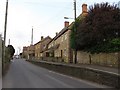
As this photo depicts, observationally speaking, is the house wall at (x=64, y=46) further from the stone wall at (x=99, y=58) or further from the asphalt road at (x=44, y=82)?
the asphalt road at (x=44, y=82)

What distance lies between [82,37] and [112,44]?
6881mm

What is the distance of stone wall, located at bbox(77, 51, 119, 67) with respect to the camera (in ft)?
106

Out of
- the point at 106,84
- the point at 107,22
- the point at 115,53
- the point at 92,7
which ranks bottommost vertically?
the point at 106,84

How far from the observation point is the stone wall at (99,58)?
1270 inches

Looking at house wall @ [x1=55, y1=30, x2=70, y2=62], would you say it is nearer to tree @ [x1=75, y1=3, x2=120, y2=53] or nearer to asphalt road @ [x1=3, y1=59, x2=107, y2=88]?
tree @ [x1=75, y1=3, x2=120, y2=53]

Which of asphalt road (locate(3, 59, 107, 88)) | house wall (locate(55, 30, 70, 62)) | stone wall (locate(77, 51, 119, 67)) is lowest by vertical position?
asphalt road (locate(3, 59, 107, 88))

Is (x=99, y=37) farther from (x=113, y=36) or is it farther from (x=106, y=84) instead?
(x=106, y=84)

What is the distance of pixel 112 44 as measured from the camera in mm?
34125

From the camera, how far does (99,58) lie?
1470 inches

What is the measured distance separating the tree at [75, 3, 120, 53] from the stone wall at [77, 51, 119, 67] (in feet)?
2.69

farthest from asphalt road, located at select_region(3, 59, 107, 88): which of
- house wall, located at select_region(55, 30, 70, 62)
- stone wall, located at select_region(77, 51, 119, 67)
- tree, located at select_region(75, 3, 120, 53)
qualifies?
house wall, located at select_region(55, 30, 70, 62)

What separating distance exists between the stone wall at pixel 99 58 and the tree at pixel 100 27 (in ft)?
2.69

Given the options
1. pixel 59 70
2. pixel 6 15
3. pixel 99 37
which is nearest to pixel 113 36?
pixel 99 37

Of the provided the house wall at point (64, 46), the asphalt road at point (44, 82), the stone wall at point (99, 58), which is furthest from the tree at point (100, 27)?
the house wall at point (64, 46)
